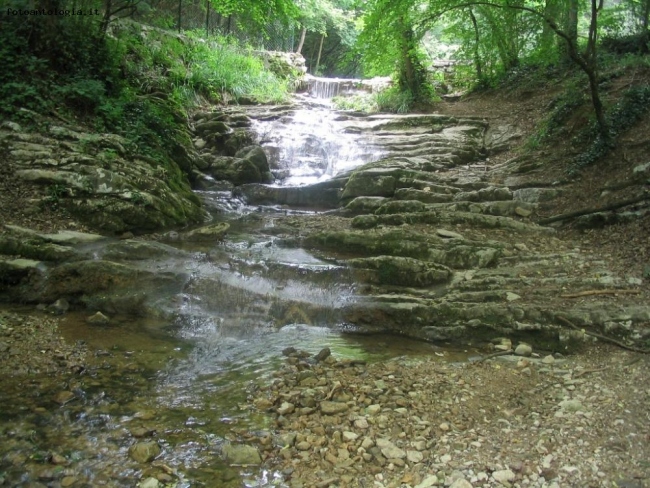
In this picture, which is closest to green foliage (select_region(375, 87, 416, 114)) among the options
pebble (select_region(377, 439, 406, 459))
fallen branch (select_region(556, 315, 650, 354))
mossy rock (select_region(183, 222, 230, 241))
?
mossy rock (select_region(183, 222, 230, 241))

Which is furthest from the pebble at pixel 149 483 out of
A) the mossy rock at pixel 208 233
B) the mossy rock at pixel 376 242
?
the mossy rock at pixel 208 233

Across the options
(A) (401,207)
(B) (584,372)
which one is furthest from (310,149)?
(B) (584,372)

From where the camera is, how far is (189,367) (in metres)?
→ 4.41

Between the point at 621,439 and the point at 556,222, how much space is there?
5150 millimetres

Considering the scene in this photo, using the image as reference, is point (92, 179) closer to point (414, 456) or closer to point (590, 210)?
point (414, 456)

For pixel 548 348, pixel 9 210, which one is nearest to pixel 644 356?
pixel 548 348

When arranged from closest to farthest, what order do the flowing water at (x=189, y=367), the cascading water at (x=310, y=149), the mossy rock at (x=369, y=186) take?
the flowing water at (x=189, y=367)
the mossy rock at (x=369, y=186)
the cascading water at (x=310, y=149)

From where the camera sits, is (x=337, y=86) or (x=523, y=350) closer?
(x=523, y=350)

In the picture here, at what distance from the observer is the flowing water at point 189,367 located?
295 centimetres

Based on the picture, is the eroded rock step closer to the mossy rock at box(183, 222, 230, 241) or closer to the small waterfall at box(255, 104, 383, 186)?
the mossy rock at box(183, 222, 230, 241)

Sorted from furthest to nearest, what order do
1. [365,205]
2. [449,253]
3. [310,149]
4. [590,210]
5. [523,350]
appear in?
[310,149], [365,205], [590,210], [449,253], [523,350]

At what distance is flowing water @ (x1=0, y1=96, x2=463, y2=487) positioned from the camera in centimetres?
295

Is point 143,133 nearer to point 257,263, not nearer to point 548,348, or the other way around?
point 257,263

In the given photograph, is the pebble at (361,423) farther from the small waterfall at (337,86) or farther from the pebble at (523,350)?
the small waterfall at (337,86)
